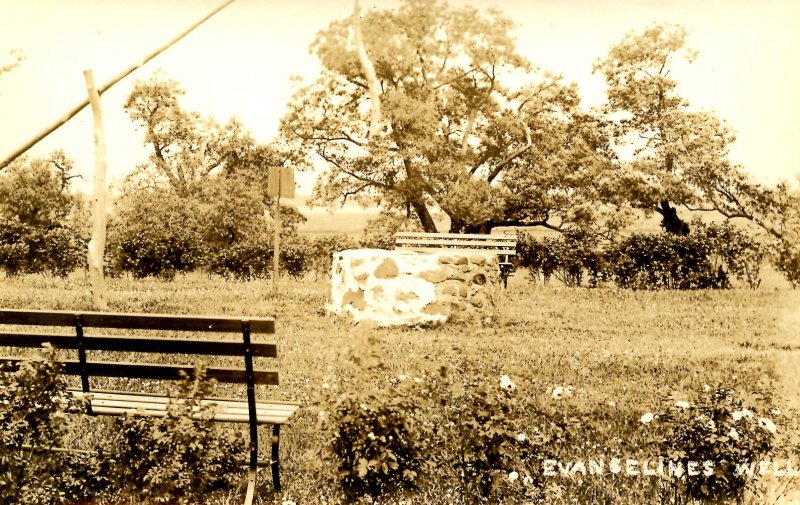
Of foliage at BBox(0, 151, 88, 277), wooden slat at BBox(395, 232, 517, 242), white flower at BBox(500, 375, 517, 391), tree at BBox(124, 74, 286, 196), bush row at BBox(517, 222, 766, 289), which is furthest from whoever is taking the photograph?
foliage at BBox(0, 151, 88, 277)

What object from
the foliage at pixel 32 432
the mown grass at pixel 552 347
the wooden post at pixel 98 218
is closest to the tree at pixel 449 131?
the mown grass at pixel 552 347

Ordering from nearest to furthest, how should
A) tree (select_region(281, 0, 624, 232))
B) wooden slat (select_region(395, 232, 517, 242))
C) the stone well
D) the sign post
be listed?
1. the stone well
2. tree (select_region(281, 0, 624, 232))
3. the sign post
4. wooden slat (select_region(395, 232, 517, 242))

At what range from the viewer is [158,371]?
3443mm

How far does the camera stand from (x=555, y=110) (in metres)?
9.22

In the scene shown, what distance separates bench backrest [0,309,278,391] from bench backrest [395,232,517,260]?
20.8 ft

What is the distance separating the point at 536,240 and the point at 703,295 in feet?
8.08

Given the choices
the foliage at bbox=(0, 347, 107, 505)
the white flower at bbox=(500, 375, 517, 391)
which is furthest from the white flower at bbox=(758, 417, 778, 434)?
the foliage at bbox=(0, 347, 107, 505)

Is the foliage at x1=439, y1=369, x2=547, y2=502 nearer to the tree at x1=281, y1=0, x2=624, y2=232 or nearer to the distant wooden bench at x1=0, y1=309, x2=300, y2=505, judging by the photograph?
the distant wooden bench at x1=0, y1=309, x2=300, y2=505

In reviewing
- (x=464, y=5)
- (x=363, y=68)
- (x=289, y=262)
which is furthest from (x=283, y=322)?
(x=464, y=5)

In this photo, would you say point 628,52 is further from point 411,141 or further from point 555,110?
point 411,141

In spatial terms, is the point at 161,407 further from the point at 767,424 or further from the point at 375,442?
the point at 767,424

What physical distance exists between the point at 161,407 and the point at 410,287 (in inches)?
179

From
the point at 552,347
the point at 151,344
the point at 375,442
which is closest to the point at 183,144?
the point at 552,347

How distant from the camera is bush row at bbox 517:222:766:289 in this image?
26.7ft
